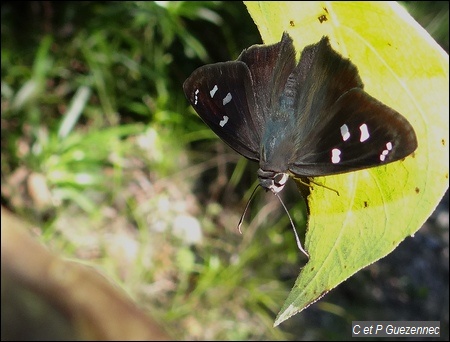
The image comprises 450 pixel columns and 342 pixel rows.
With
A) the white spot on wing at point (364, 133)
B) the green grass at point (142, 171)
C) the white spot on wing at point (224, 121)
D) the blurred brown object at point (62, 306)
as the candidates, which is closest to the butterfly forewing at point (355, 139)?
the white spot on wing at point (364, 133)

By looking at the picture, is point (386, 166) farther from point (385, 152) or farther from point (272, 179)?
point (272, 179)

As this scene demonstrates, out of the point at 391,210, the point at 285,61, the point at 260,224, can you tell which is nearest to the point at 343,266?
the point at 391,210

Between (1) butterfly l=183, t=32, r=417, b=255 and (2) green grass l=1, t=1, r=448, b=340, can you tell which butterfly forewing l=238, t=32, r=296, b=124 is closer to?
(1) butterfly l=183, t=32, r=417, b=255

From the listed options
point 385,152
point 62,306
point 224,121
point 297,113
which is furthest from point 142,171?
point 385,152

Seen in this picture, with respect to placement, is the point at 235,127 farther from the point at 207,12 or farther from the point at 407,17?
the point at 207,12

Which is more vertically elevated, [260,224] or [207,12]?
[207,12]

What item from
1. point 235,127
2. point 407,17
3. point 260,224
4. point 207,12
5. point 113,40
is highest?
point 407,17
